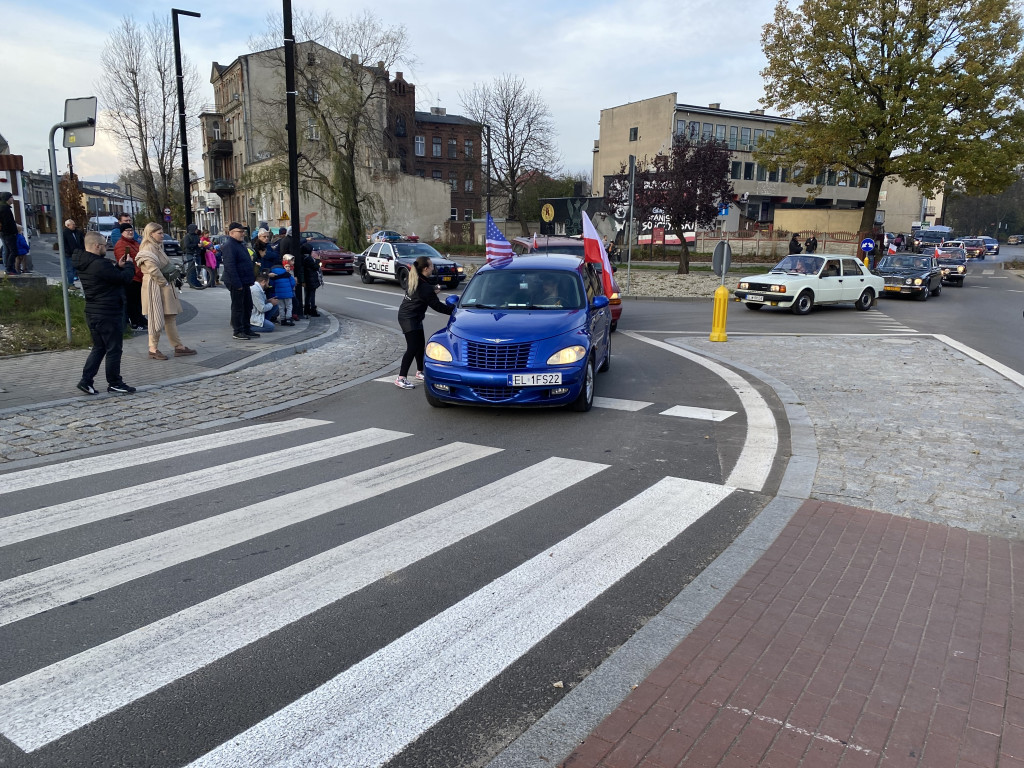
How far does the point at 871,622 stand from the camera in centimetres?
370

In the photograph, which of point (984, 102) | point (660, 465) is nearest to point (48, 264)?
point (660, 465)

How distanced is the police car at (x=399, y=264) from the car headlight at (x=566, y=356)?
1758cm

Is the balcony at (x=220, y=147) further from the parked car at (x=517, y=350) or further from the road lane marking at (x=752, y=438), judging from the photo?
the parked car at (x=517, y=350)

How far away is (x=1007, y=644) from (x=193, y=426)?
23.0 ft

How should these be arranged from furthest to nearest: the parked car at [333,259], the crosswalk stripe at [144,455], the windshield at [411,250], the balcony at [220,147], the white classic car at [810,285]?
1. the balcony at [220,147]
2. the parked car at [333,259]
3. the windshield at [411,250]
4. the white classic car at [810,285]
5. the crosswalk stripe at [144,455]

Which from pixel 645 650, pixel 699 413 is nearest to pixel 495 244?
pixel 699 413

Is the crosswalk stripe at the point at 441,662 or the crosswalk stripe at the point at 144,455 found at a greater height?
the crosswalk stripe at the point at 441,662

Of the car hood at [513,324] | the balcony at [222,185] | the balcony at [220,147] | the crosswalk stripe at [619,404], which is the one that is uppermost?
the balcony at [220,147]

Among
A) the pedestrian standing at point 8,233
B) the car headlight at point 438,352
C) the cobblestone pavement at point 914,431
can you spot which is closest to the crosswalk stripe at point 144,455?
the car headlight at point 438,352

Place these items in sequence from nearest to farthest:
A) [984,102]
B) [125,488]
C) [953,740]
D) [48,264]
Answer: [953,740], [125,488], [48,264], [984,102]

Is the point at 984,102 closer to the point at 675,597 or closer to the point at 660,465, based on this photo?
the point at 660,465

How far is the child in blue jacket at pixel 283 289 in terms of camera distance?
46.2 ft

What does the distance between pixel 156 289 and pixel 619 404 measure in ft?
21.8

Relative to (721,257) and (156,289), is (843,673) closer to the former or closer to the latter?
(156,289)
